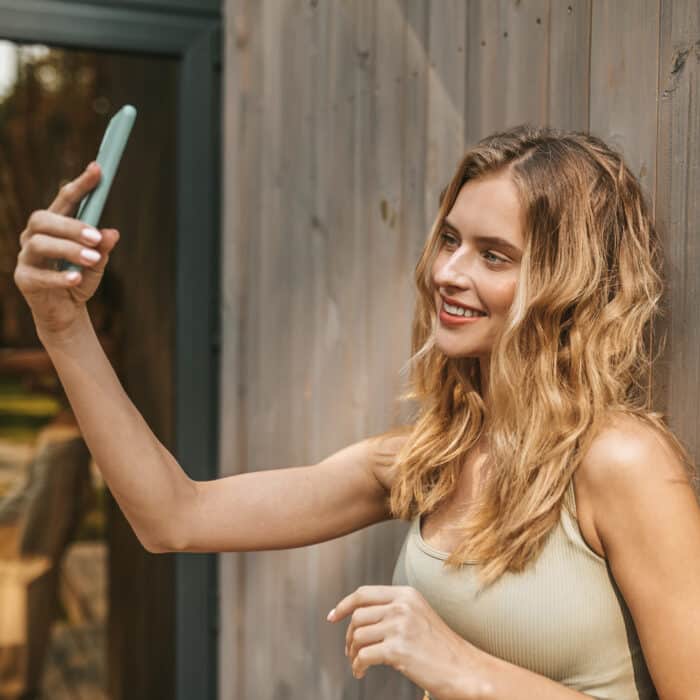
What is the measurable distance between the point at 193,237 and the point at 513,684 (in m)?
1.91

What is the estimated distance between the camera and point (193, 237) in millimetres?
2859

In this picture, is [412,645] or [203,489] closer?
[412,645]

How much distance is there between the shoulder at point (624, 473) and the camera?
46.1 inches

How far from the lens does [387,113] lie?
6.88ft

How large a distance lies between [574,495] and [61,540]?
2146 millimetres

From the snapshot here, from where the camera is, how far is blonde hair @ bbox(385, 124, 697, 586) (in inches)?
50.6

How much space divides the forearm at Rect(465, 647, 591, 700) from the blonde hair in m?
0.13

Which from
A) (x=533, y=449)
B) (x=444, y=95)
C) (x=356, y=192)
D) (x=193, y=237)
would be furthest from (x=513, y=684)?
(x=193, y=237)

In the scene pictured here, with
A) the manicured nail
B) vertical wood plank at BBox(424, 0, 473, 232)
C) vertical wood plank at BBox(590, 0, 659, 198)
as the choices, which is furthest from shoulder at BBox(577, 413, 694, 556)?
vertical wood plank at BBox(424, 0, 473, 232)

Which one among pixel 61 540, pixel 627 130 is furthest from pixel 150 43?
pixel 627 130

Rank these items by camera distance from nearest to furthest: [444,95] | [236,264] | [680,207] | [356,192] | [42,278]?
[42,278]
[680,207]
[444,95]
[356,192]
[236,264]

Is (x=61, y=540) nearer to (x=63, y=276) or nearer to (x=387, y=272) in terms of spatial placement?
(x=387, y=272)

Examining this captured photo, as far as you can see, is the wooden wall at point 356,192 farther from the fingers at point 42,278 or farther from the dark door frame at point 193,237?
the fingers at point 42,278

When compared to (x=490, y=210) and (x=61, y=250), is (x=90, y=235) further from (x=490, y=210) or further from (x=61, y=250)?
(x=490, y=210)
